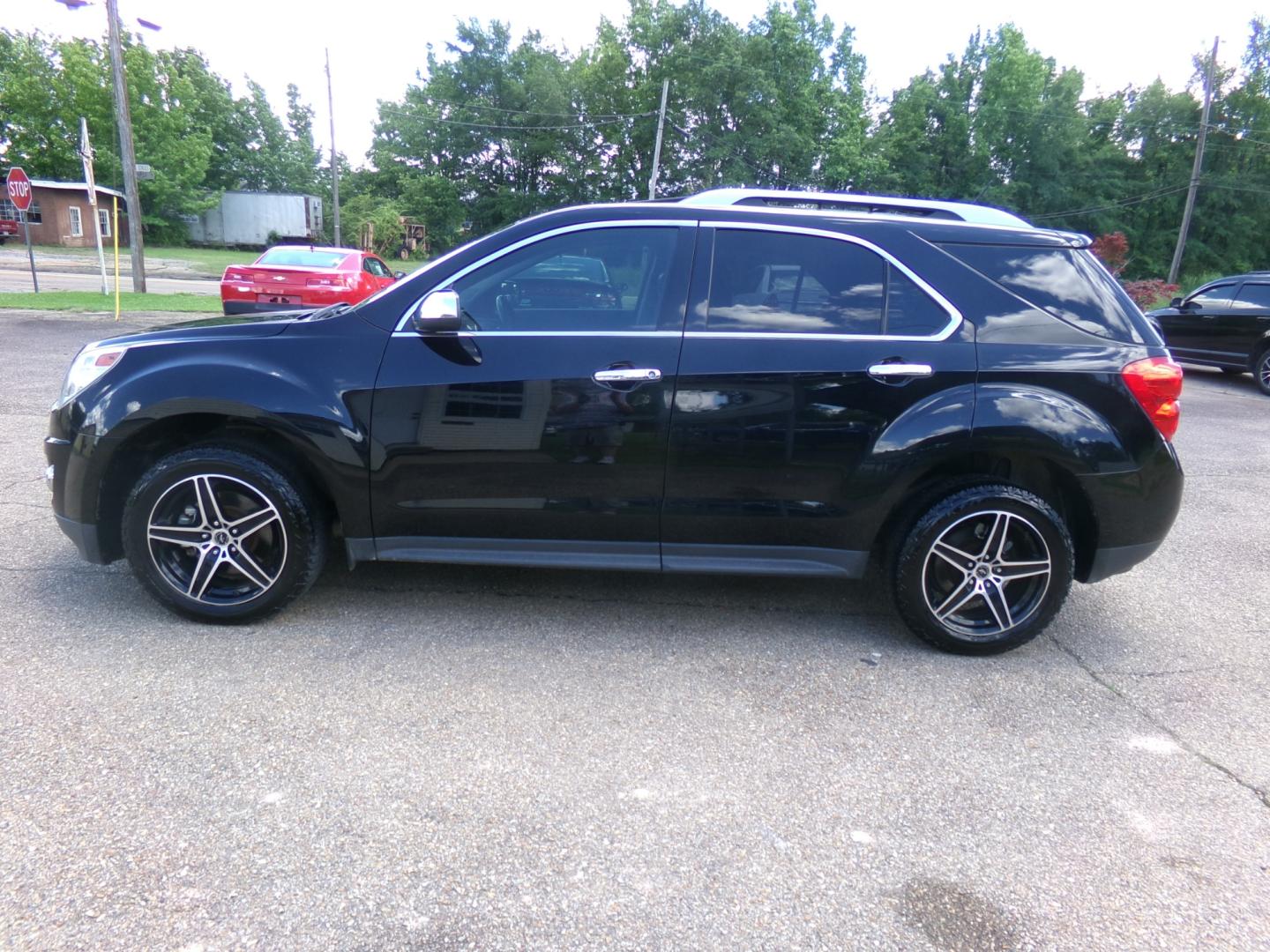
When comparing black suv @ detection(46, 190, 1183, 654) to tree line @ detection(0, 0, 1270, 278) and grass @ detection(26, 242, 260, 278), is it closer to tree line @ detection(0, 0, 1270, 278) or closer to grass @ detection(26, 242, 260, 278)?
grass @ detection(26, 242, 260, 278)

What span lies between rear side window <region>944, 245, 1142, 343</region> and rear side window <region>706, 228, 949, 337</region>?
1.04ft

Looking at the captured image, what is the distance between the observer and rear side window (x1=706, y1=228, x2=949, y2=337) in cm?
352

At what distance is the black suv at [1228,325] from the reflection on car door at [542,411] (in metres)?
12.1

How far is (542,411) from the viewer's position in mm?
3439

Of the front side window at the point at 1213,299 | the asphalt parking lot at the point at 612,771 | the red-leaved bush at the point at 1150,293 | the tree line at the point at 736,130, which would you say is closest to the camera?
the asphalt parking lot at the point at 612,771

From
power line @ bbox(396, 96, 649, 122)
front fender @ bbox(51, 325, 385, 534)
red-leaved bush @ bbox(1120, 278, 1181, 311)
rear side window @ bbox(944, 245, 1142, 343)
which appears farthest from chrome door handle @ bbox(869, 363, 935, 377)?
power line @ bbox(396, 96, 649, 122)

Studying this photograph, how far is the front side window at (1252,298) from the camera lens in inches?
495

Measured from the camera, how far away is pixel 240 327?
A: 370 cm

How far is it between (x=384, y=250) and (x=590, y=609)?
47.6 meters

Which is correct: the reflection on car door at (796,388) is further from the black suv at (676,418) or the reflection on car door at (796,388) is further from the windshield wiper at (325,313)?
the windshield wiper at (325,313)

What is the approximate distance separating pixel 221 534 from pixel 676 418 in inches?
76.9

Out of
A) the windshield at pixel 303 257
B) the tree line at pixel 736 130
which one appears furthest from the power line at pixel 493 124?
the windshield at pixel 303 257

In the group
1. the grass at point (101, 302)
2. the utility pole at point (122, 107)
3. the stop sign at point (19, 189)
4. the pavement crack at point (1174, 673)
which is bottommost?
the pavement crack at point (1174, 673)

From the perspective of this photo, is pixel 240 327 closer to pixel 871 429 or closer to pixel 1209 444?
pixel 871 429
